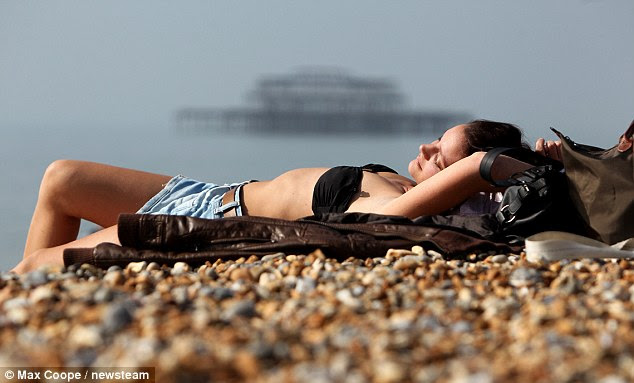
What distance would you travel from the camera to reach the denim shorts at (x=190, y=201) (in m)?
3.95

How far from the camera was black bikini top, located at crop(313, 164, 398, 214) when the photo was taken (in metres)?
3.79

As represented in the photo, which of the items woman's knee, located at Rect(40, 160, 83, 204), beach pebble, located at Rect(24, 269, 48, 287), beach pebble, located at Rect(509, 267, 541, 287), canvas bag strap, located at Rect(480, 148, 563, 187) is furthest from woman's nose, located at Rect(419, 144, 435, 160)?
beach pebble, located at Rect(24, 269, 48, 287)

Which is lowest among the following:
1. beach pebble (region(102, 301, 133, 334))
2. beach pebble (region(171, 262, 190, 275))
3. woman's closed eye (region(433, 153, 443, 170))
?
beach pebble (region(171, 262, 190, 275))

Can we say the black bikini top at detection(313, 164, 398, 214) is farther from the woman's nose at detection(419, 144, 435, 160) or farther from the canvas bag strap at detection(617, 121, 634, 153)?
the canvas bag strap at detection(617, 121, 634, 153)

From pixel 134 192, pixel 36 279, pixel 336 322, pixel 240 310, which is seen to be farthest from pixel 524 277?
pixel 134 192

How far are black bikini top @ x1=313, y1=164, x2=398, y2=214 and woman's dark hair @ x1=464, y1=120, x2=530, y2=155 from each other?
497 mm

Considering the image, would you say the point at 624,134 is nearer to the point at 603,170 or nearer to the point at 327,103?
the point at 603,170

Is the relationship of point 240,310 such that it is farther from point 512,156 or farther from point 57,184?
point 57,184

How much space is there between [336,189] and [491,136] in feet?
2.27

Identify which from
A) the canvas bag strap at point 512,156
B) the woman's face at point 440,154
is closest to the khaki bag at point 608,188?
the canvas bag strap at point 512,156

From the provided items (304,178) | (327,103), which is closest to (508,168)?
(304,178)

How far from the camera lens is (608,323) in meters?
2.13

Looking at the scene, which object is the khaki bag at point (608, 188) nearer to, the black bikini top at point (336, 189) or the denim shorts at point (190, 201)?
the black bikini top at point (336, 189)

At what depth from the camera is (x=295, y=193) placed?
3.93 m
